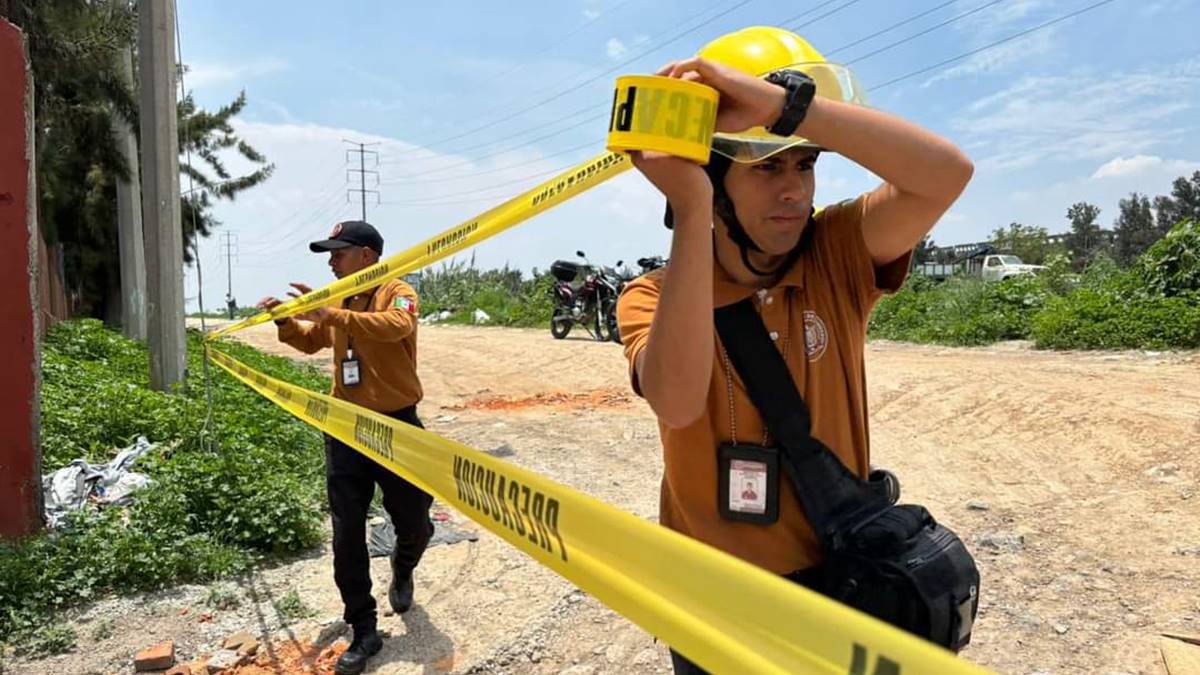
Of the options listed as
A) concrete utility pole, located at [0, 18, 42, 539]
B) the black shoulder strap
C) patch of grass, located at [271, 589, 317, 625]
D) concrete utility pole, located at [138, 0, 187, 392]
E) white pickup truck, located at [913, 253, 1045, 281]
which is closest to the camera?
the black shoulder strap

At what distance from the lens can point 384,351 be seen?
3656mm

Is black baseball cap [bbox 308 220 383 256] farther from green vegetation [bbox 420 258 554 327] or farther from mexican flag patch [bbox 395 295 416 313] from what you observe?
green vegetation [bbox 420 258 554 327]

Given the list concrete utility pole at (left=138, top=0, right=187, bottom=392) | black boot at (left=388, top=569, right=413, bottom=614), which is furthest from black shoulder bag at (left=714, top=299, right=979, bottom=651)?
concrete utility pole at (left=138, top=0, right=187, bottom=392)

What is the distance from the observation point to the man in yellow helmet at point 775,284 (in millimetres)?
1261

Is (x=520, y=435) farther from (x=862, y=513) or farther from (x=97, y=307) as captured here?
(x=97, y=307)

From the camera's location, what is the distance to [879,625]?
0.79 meters

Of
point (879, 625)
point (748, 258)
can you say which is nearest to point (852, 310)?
point (748, 258)

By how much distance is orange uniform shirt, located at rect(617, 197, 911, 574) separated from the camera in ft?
4.72

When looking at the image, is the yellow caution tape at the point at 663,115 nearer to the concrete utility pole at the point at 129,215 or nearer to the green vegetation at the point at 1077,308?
the green vegetation at the point at 1077,308

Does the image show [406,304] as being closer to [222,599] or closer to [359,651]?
[359,651]

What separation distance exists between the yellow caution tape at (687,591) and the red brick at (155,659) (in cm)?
241

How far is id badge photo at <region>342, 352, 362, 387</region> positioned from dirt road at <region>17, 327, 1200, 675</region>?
1145mm

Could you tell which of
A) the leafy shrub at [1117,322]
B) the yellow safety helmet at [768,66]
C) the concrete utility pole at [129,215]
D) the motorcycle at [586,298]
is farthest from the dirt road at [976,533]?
the concrete utility pole at [129,215]

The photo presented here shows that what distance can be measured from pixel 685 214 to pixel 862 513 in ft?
1.99
